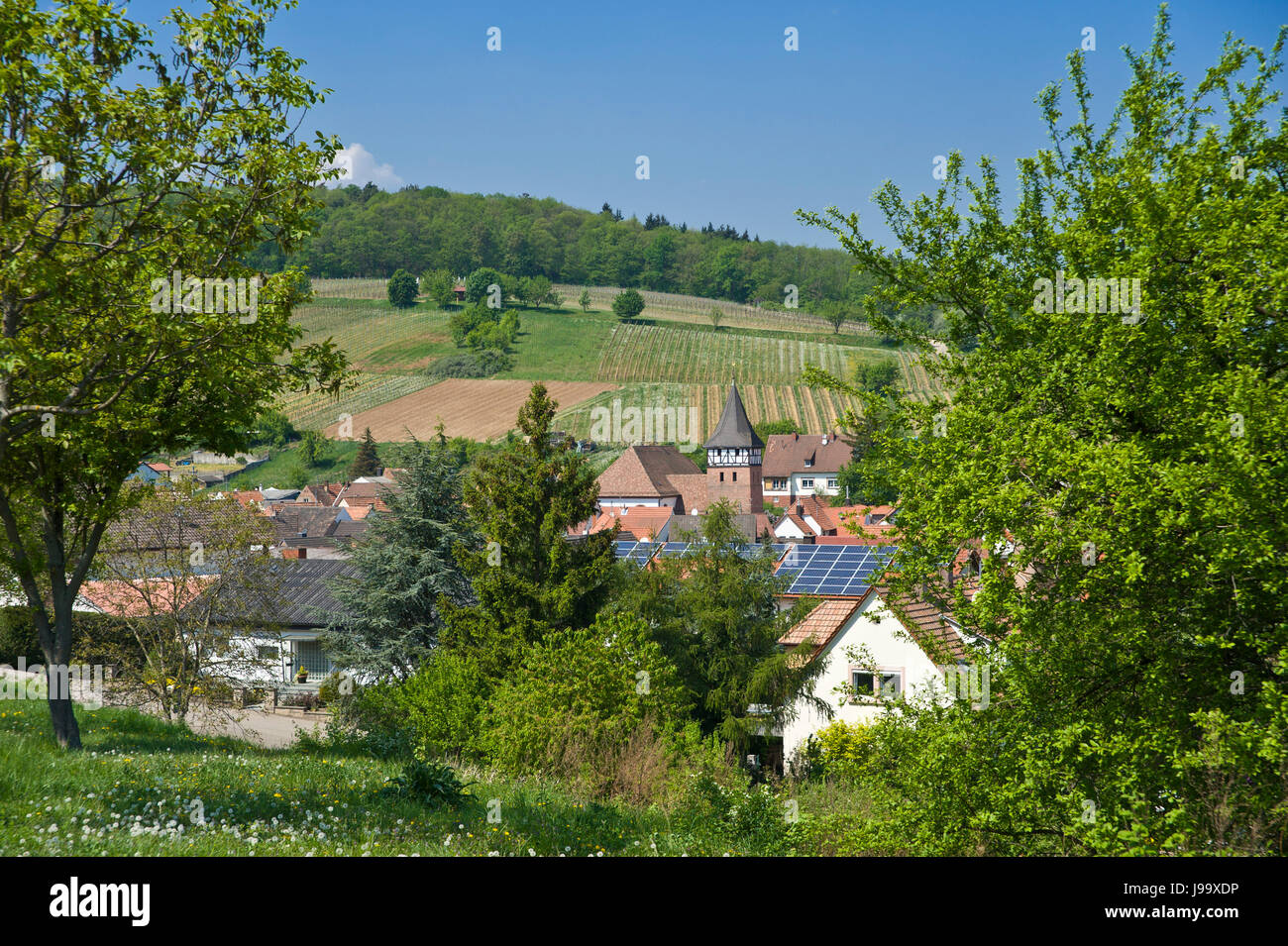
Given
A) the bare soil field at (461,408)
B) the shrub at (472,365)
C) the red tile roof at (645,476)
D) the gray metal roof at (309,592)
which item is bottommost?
the gray metal roof at (309,592)

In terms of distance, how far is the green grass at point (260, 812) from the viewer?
691cm

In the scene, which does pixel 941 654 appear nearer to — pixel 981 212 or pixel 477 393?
pixel 981 212

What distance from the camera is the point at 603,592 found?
29453 mm

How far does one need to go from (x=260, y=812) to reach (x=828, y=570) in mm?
29804

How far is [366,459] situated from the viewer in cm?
11188

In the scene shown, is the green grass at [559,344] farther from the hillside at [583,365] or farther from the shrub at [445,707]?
the shrub at [445,707]

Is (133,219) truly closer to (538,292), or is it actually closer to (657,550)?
(657,550)

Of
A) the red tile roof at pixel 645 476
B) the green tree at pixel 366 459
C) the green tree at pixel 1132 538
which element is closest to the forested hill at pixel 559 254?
the green tree at pixel 366 459

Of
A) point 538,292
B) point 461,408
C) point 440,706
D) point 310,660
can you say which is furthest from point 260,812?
point 538,292

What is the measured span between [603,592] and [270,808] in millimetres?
20955

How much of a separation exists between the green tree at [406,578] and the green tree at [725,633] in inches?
245

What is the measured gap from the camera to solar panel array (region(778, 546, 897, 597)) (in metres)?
33.8

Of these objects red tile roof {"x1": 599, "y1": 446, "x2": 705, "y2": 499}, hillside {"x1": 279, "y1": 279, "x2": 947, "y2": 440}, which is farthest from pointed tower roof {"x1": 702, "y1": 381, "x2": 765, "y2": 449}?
hillside {"x1": 279, "y1": 279, "x2": 947, "y2": 440}
